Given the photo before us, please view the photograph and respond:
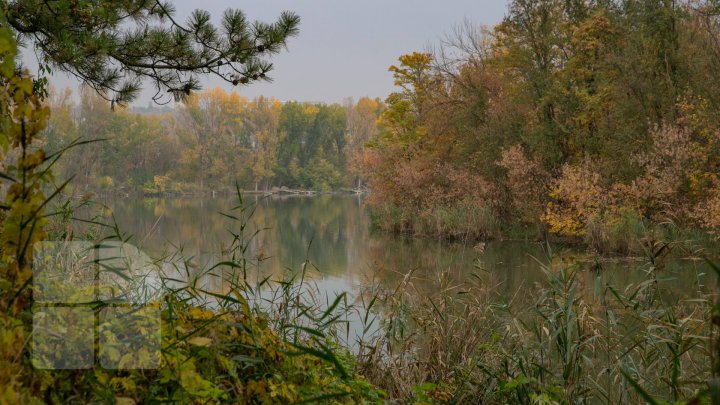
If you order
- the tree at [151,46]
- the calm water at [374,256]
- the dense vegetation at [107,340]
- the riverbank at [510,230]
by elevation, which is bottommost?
the calm water at [374,256]

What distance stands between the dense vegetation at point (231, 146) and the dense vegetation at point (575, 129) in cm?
3513

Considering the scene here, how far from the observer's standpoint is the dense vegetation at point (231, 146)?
2087 inches

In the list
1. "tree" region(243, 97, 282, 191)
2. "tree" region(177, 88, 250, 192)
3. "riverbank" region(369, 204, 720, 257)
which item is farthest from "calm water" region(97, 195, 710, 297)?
"tree" region(243, 97, 282, 191)

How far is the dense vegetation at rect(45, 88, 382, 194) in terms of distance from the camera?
53000mm

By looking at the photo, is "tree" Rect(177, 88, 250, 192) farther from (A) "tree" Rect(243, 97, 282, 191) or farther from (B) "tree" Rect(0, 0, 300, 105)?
(B) "tree" Rect(0, 0, 300, 105)

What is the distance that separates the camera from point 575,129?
16.0 meters

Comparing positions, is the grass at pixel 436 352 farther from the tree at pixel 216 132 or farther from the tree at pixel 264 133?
the tree at pixel 264 133

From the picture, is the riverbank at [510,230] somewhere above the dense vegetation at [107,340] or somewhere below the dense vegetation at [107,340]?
below

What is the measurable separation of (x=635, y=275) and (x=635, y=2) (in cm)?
783

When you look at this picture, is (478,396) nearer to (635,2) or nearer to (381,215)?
(635,2)

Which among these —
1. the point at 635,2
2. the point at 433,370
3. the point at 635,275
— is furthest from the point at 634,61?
the point at 433,370

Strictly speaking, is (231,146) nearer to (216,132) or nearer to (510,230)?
(216,132)
